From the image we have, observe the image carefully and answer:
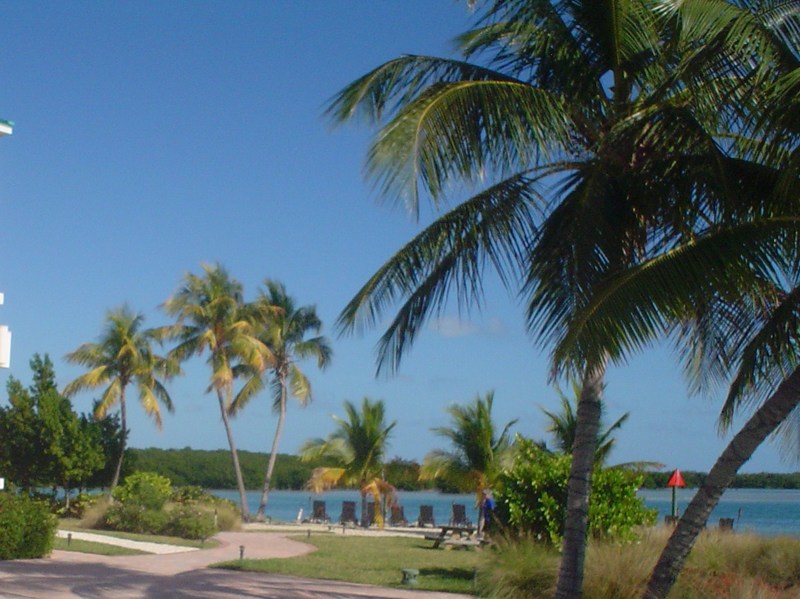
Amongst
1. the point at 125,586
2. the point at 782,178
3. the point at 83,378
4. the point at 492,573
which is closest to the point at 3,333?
the point at 125,586

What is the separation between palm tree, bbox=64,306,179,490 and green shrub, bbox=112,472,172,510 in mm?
9360

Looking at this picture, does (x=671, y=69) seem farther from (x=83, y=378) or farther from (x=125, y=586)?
(x=83, y=378)

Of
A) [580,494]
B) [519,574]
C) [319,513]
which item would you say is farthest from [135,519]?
[580,494]

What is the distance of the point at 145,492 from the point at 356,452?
12.4 meters

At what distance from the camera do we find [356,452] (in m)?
39.9

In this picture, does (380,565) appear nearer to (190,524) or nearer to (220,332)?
(190,524)

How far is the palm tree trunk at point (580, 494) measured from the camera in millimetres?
11312

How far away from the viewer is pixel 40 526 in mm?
18969

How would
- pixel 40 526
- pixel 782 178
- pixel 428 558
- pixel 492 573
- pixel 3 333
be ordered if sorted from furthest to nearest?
pixel 428 558 → pixel 40 526 → pixel 3 333 → pixel 492 573 → pixel 782 178

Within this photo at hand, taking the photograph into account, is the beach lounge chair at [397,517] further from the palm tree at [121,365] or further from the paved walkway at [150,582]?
the paved walkway at [150,582]

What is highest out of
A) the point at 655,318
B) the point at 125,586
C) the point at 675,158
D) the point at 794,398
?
the point at 675,158

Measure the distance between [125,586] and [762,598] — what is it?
351 inches

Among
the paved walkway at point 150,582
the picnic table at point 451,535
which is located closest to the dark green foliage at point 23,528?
the paved walkway at point 150,582

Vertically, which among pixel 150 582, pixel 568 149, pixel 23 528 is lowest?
pixel 150 582
